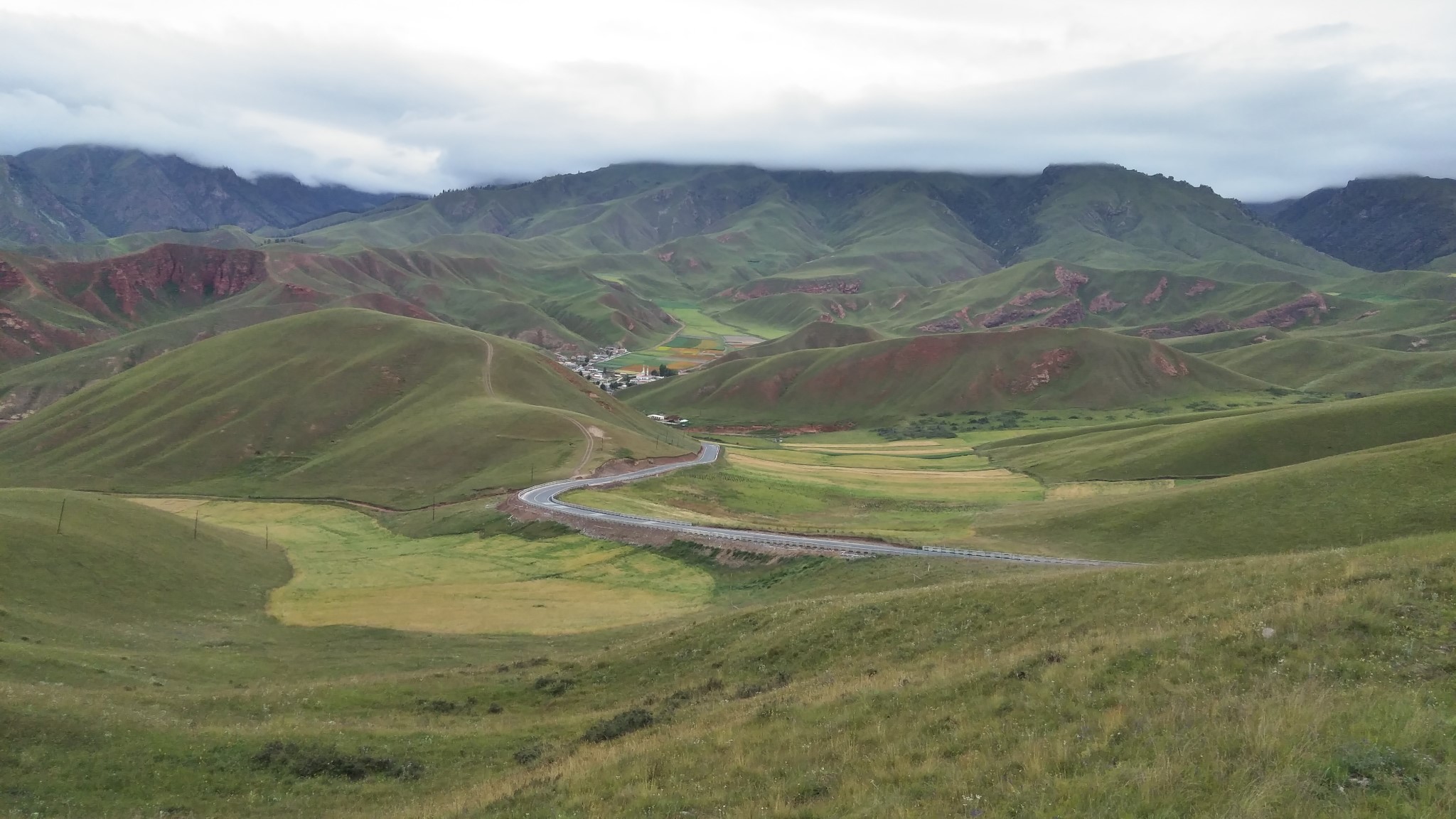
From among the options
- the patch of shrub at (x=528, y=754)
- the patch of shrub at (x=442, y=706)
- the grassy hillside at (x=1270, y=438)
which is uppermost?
the grassy hillside at (x=1270, y=438)

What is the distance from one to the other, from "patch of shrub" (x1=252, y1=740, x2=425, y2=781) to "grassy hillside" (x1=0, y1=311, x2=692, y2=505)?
84.8 m

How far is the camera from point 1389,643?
1722 centimetres

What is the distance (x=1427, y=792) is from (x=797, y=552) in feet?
188

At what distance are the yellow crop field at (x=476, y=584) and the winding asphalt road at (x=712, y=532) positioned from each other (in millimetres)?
5146

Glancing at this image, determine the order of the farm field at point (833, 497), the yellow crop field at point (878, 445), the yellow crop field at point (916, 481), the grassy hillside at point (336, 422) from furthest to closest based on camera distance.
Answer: the yellow crop field at point (878, 445), the grassy hillside at point (336, 422), the yellow crop field at point (916, 481), the farm field at point (833, 497)

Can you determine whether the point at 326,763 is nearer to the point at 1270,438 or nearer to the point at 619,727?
the point at 619,727

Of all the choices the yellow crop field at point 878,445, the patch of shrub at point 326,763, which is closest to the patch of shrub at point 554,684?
the patch of shrub at point 326,763

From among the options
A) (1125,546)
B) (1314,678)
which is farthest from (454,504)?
(1314,678)

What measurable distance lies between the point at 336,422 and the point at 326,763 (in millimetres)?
144799

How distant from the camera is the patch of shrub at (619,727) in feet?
84.5

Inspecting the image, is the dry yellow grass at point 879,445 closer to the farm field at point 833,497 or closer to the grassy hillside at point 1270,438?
the farm field at point 833,497

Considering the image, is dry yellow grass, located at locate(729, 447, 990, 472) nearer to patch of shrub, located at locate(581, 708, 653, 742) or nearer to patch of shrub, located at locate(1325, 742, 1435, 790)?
patch of shrub, located at locate(581, 708, 653, 742)

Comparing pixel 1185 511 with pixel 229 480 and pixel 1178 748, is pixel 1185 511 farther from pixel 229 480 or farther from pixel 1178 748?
pixel 229 480

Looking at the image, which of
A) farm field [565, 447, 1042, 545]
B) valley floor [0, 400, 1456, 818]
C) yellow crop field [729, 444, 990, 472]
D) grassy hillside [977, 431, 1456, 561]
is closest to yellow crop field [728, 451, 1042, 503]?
farm field [565, 447, 1042, 545]
